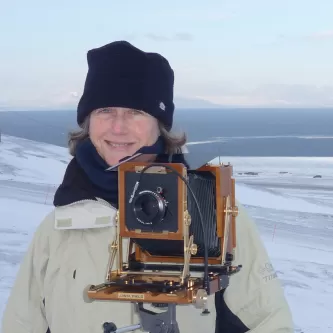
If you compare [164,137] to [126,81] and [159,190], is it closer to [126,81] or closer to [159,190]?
[126,81]

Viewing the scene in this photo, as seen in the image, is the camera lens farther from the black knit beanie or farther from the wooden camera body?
the black knit beanie

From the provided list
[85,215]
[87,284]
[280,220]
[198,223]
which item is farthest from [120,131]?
[280,220]

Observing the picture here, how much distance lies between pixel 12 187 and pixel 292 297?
297 inches

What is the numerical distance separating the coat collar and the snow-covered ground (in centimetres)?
49

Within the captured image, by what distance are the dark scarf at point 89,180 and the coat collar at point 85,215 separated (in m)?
0.02

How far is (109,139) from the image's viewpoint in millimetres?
2502

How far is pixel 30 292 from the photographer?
2.52 m

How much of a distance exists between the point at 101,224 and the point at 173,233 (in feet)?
2.17

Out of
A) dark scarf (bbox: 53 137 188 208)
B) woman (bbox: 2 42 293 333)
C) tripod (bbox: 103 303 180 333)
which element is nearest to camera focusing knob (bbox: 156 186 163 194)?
tripod (bbox: 103 303 180 333)

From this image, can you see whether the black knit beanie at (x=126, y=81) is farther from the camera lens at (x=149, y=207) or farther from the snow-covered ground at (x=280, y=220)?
the camera lens at (x=149, y=207)

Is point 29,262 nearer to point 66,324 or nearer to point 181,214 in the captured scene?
point 66,324

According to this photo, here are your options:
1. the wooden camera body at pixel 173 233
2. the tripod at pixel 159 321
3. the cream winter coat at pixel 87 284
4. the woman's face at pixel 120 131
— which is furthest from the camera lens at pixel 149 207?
the woman's face at pixel 120 131

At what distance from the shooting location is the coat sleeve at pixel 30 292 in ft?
8.21

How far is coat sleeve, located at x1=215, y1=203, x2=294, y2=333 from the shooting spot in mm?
2175
